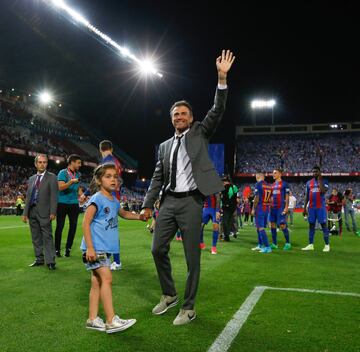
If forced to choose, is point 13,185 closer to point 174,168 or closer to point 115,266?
point 115,266

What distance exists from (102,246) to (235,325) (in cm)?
150

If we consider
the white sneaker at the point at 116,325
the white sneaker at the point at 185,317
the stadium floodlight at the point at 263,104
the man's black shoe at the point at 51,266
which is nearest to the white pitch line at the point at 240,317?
the white sneaker at the point at 185,317

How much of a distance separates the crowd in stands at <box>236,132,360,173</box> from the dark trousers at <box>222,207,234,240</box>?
152 ft

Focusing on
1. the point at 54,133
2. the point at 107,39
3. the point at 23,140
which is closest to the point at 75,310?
the point at 107,39

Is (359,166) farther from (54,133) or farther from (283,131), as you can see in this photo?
(54,133)

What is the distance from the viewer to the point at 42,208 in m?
7.01

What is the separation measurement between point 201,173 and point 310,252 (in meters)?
6.38

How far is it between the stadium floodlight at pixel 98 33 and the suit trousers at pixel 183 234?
2954cm

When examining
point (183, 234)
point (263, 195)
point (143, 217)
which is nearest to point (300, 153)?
point (263, 195)

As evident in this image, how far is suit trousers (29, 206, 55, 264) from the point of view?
6.89 m

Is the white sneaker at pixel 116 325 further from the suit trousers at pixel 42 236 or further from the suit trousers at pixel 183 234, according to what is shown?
the suit trousers at pixel 42 236

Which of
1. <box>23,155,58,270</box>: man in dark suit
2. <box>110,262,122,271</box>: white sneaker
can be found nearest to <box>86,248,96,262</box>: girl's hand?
<box>110,262,122,271</box>: white sneaker

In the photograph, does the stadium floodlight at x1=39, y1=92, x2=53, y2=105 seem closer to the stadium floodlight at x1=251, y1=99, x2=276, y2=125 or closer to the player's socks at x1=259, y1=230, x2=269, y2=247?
the stadium floodlight at x1=251, y1=99, x2=276, y2=125

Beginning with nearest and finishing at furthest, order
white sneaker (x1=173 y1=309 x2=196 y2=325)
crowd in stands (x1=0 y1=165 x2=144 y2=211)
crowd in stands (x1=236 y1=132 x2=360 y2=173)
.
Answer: white sneaker (x1=173 y1=309 x2=196 y2=325)
crowd in stands (x1=0 y1=165 x2=144 y2=211)
crowd in stands (x1=236 y1=132 x2=360 y2=173)
